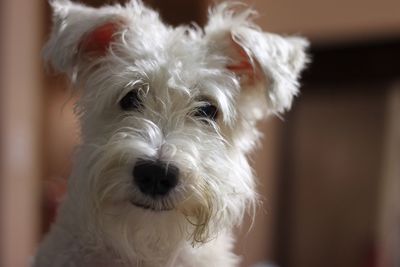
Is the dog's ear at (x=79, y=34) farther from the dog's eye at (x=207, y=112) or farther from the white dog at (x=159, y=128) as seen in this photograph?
the dog's eye at (x=207, y=112)

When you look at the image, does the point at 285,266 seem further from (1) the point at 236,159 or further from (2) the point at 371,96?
(1) the point at 236,159

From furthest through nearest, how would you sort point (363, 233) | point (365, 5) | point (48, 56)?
point (363, 233), point (365, 5), point (48, 56)

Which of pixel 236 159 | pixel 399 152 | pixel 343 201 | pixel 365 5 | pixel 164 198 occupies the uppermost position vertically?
pixel 365 5

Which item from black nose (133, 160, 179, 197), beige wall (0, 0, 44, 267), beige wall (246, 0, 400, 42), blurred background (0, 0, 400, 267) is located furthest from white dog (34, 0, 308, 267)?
beige wall (0, 0, 44, 267)

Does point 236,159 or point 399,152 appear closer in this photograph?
point 236,159

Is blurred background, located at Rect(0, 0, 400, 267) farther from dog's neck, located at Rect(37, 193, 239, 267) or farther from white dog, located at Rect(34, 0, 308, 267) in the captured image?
dog's neck, located at Rect(37, 193, 239, 267)

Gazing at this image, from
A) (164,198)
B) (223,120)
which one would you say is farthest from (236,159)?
(164,198)

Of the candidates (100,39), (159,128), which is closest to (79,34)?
(100,39)

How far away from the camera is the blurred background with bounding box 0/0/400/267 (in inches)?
106

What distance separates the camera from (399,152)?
2.74m

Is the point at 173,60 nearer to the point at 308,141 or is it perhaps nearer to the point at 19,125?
the point at 19,125

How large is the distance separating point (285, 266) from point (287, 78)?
7.61 feet

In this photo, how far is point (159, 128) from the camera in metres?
0.87

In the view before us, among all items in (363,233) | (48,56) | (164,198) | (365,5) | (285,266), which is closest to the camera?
(164,198)
